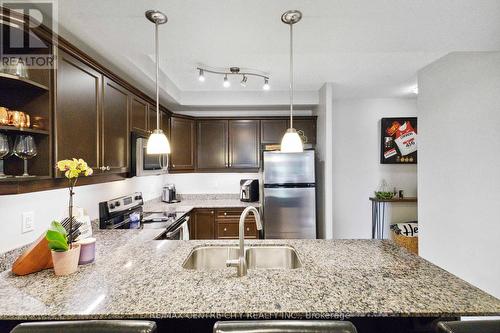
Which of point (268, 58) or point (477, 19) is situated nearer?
point (477, 19)

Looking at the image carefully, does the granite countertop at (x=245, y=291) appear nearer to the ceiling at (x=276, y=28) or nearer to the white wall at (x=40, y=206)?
the white wall at (x=40, y=206)

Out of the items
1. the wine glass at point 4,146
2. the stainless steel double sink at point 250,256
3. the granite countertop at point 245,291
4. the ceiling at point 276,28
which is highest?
the ceiling at point 276,28

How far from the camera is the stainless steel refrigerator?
3.28m

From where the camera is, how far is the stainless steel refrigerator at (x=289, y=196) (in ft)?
10.8

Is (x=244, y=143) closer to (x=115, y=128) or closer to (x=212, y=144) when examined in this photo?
(x=212, y=144)

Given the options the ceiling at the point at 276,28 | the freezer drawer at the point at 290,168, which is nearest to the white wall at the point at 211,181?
the freezer drawer at the point at 290,168

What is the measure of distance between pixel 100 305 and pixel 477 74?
3.05 meters

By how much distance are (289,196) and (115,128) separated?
2.12m

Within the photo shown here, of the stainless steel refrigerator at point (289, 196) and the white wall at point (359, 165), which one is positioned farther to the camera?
the white wall at point (359, 165)

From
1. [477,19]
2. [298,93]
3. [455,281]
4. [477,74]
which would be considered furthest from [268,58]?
[455,281]

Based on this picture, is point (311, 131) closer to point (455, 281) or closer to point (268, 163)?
point (268, 163)

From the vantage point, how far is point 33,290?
1149 millimetres

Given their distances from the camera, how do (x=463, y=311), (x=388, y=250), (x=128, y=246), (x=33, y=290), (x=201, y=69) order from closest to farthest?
(x=463, y=311) < (x=33, y=290) < (x=388, y=250) < (x=128, y=246) < (x=201, y=69)

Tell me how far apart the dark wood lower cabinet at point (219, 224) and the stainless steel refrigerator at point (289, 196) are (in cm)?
42
